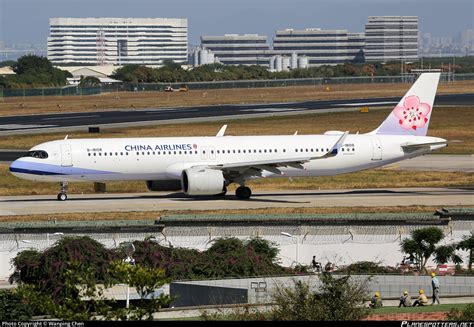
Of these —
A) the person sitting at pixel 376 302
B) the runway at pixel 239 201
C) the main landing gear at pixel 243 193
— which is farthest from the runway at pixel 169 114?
the person sitting at pixel 376 302

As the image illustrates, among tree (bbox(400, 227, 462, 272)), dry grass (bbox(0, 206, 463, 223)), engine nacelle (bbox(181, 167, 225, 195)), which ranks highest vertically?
engine nacelle (bbox(181, 167, 225, 195))

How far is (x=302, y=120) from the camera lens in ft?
366

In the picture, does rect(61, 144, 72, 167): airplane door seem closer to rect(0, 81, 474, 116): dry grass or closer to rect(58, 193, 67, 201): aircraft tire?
rect(58, 193, 67, 201): aircraft tire

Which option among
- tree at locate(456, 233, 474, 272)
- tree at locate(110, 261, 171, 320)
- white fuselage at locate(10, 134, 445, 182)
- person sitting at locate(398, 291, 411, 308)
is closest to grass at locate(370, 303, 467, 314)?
→ person sitting at locate(398, 291, 411, 308)

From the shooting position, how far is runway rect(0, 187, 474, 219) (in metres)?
56.5

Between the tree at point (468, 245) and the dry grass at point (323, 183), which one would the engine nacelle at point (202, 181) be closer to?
the dry grass at point (323, 183)

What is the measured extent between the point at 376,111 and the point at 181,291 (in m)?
87.8

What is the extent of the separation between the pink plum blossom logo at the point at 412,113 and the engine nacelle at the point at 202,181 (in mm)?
11959

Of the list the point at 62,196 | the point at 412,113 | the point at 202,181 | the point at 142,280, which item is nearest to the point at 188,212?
the point at 202,181

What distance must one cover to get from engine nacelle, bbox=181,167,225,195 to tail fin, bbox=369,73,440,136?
10672mm

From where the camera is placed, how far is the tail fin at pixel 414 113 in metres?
63.2

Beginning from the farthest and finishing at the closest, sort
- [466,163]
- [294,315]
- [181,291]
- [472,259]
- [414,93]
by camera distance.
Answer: [466,163], [414,93], [472,259], [181,291], [294,315]

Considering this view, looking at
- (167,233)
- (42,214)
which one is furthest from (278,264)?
(42,214)

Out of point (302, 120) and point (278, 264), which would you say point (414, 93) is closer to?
point (278, 264)
